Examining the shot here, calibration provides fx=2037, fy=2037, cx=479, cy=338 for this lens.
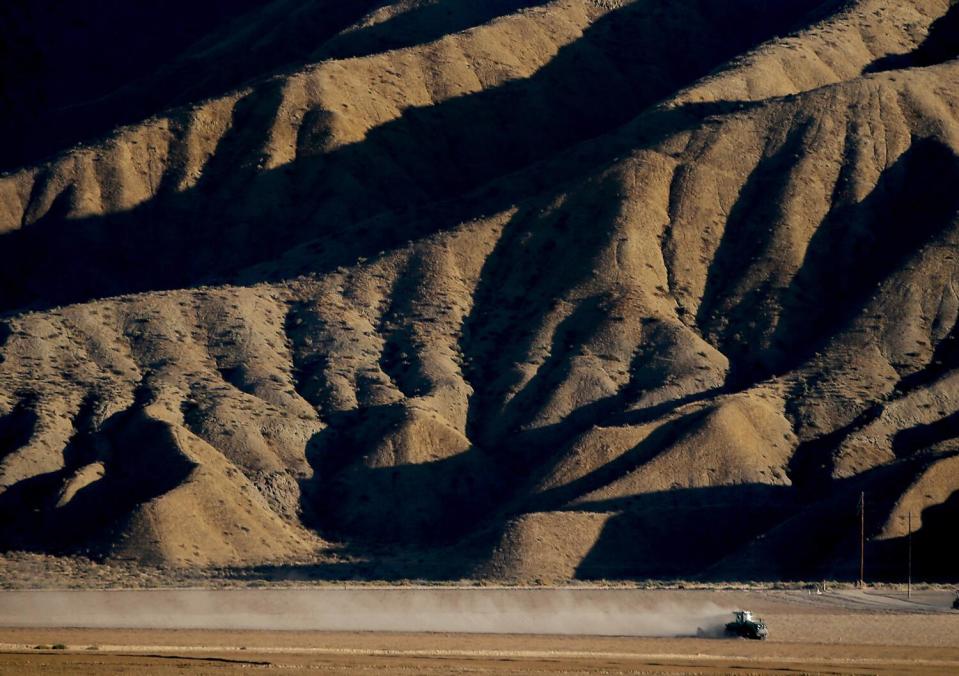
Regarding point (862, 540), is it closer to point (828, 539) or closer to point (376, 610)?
point (828, 539)

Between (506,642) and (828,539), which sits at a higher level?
(828,539)

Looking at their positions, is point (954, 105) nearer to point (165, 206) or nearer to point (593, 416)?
point (593, 416)

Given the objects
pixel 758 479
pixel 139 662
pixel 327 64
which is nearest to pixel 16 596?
pixel 139 662

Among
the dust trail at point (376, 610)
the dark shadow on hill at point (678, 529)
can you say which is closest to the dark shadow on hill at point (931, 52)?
the dark shadow on hill at point (678, 529)

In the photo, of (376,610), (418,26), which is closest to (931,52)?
(418,26)

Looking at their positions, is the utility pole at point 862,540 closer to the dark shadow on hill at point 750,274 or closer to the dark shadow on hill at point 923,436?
the dark shadow on hill at point 923,436
